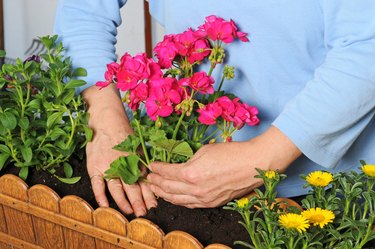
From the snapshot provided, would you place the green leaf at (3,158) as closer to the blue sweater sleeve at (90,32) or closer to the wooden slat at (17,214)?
the wooden slat at (17,214)

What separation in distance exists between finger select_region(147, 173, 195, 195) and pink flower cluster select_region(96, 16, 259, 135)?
0.33 ft

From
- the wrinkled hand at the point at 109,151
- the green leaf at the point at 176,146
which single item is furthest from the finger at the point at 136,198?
the green leaf at the point at 176,146

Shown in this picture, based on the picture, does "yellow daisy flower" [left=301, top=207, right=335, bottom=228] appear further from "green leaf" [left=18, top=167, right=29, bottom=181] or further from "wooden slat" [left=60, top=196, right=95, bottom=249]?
"green leaf" [left=18, top=167, right=29, bottom=181]

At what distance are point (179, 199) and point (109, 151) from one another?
8.3 inches

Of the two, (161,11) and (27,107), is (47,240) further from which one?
(161,11)

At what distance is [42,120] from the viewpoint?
1.42m

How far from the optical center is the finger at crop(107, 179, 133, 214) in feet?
4.21

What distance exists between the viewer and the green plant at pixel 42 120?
4.52 feet

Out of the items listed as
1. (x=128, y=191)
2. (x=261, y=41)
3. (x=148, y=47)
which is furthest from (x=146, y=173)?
(x=148, y=47)

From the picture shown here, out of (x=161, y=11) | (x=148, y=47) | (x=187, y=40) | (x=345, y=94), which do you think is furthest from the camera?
(x=148, y=47)

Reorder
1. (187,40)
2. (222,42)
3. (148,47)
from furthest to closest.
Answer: (148,47) → (222,42) → (187,40)

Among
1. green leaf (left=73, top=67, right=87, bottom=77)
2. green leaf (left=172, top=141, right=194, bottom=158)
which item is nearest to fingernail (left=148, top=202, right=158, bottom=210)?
green leaf (left=172, top=141, right=194, bottom=158)

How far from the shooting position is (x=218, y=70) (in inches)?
55.2

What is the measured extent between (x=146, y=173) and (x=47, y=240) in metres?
0.21
